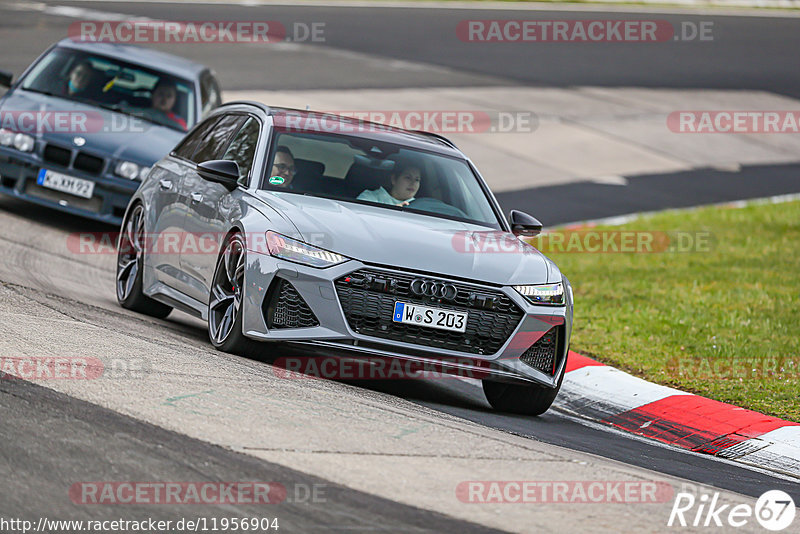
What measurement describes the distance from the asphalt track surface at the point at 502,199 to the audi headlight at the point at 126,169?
0.99 meters

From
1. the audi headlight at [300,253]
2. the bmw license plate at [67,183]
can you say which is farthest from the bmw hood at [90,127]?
the audi headlight at [300,253]

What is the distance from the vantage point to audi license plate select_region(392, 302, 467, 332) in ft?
24.5

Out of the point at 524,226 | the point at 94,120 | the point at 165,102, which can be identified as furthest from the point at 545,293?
the point at 165,102

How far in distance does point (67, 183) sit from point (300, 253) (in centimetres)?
610

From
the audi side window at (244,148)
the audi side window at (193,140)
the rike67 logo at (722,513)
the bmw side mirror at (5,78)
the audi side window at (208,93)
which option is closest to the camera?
the rike67 logo at (722,513)

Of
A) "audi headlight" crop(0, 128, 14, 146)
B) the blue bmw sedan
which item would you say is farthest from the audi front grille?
"audi headlight" crop(0, 128, 14, 146)

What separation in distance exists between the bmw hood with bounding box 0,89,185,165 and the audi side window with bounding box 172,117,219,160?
2.84 m

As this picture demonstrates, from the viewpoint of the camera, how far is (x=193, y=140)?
33.1 feet

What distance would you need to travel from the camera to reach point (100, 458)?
5.17 meters

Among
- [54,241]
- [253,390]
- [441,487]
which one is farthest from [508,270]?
[54,241]

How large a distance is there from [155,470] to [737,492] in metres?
2.92

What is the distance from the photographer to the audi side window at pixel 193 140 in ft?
32.7

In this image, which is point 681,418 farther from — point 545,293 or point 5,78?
point 5,78

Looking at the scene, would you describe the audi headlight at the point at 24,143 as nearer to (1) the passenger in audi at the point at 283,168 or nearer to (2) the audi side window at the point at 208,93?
(2) the audi side window at the point at 208,93
